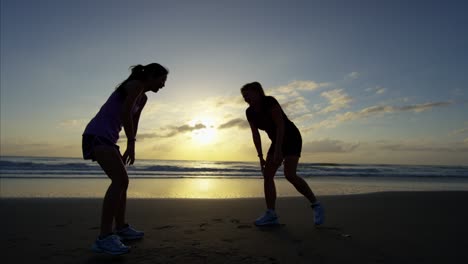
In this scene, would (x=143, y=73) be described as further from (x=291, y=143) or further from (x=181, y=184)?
(x=181, y=184)

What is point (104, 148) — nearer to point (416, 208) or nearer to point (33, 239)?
point (33, 239)

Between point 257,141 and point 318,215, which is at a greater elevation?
point 257,141

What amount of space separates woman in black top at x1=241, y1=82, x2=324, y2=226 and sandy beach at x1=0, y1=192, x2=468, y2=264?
0.28 m

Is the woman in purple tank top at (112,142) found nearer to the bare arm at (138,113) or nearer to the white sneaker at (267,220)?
the bare arm at (138,113)

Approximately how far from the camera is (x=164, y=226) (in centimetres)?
400

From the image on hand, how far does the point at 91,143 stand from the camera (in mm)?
2762

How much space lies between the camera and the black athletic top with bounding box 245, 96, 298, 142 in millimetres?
4023

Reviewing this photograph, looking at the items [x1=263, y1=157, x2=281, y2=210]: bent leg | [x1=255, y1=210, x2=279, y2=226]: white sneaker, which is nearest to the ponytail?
[x1=263, y1=157, x2=281, y2=210]: bent leg

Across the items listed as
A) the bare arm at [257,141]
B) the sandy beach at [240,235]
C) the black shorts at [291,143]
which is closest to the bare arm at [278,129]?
the black shorts at [291,143]

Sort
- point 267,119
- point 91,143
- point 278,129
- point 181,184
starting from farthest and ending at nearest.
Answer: point 181,184
point 267,119
point 278,129
point 91,143

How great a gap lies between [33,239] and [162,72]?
2.15 m

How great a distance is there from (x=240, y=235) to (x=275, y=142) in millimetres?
1222

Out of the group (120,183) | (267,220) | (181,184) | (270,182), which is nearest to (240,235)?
(267,220)

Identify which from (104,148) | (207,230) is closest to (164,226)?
(207,230)
